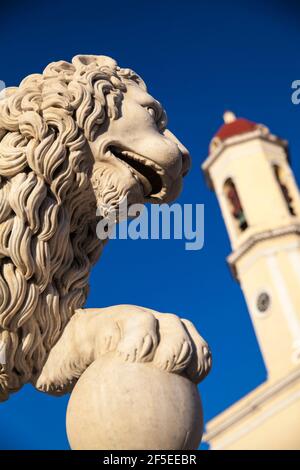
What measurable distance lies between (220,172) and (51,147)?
23157 mm

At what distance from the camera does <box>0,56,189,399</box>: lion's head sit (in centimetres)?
151

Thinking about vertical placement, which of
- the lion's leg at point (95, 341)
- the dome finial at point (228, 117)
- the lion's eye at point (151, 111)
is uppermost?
the dome finial at point (228, 117)

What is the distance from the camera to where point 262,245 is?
22.0 m

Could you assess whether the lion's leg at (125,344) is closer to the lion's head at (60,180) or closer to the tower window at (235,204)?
Result: the lion's head at (60,180)

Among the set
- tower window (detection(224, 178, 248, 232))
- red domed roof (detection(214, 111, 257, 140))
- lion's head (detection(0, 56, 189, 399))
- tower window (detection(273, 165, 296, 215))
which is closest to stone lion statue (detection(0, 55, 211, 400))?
lion's head (detection(0, 56, 189, 399))

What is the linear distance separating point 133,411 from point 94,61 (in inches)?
45.1

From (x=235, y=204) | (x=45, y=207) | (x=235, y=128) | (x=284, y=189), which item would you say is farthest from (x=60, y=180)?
(x=235, y=128)

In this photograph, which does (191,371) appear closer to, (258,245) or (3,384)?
(3,384)

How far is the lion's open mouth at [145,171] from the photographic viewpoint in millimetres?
1642

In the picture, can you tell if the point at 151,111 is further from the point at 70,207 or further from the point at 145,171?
the point at 70,207

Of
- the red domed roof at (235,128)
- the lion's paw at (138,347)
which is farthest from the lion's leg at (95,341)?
the red domed roof at (235,128)

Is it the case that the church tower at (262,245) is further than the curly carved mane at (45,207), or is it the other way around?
the church tower at (262,245)

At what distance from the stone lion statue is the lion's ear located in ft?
0.14

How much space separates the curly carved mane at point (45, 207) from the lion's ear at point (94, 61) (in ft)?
0.25
